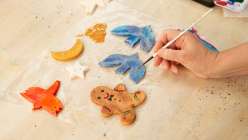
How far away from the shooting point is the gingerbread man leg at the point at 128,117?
2.46 ft

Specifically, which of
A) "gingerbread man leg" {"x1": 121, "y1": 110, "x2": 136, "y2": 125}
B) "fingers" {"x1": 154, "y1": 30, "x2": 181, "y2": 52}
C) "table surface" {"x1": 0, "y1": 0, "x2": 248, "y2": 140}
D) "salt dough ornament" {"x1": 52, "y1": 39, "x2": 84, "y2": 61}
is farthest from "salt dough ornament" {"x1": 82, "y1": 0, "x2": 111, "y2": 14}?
"gingerbread man leg" {"x1": 121, "y1": 110, "x2": 136, "y2": 125}

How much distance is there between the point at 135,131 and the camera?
75 centimetres

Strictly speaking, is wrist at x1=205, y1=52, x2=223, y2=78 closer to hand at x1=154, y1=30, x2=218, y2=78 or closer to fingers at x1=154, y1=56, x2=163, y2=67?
hand at x1=154, y1=30, x2=218, y2=78

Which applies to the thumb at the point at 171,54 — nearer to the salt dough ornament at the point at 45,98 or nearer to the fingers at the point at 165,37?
the fingers at the point at 165,37

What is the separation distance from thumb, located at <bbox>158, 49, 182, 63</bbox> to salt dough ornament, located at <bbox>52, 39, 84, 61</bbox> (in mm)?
198

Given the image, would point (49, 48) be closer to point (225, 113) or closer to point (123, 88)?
point (123, 88)

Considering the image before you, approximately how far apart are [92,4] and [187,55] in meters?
0.33

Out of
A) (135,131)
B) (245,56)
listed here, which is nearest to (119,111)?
(135,131)

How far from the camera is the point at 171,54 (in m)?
0.80

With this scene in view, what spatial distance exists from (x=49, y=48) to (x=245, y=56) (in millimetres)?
462

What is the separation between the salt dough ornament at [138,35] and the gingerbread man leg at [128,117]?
0.18 metres

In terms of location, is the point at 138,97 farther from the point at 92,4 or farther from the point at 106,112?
the point at 92,4

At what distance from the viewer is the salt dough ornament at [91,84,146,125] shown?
760mm

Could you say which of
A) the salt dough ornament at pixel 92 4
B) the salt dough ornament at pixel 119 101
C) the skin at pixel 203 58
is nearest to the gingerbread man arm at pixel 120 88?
the salt dough ornament at pixel 119 101
